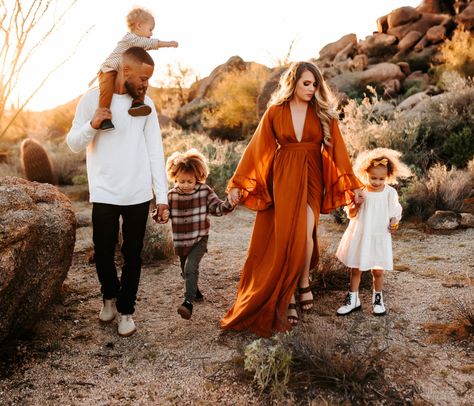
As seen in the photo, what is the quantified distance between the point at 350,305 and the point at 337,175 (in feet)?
3.40

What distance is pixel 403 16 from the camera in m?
23.1

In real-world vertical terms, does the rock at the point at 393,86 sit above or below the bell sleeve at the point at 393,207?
above

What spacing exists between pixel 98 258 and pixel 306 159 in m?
1.69

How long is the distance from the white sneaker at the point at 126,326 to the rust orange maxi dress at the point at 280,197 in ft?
2.19

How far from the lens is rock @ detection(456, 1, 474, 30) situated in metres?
20.5

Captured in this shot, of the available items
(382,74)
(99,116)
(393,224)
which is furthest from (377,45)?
(99,116)

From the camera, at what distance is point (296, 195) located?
358 cm

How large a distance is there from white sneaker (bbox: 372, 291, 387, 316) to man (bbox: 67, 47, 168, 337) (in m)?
1.81

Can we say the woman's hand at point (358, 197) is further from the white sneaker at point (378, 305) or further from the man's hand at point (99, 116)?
the man's hand at point (99, 116)

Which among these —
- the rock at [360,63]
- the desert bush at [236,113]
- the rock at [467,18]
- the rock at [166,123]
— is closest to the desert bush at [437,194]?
the desert bush at [236,113]

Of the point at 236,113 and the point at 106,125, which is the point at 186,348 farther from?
the point at 236,113

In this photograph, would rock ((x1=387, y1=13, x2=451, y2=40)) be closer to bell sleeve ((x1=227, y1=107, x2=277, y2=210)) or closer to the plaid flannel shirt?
bell sleeve ((x1=227, y1=107, x2=277, y2=210))

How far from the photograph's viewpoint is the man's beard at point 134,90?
3.20 metres

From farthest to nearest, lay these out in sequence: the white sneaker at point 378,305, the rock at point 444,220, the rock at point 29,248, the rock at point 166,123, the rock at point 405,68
Result: 1. the rock at point 166,123
2. the rock at point 405,68
3. the rock at point 444,220
4. the white sneaker at point 378,305
5. the rock at point 29,248
